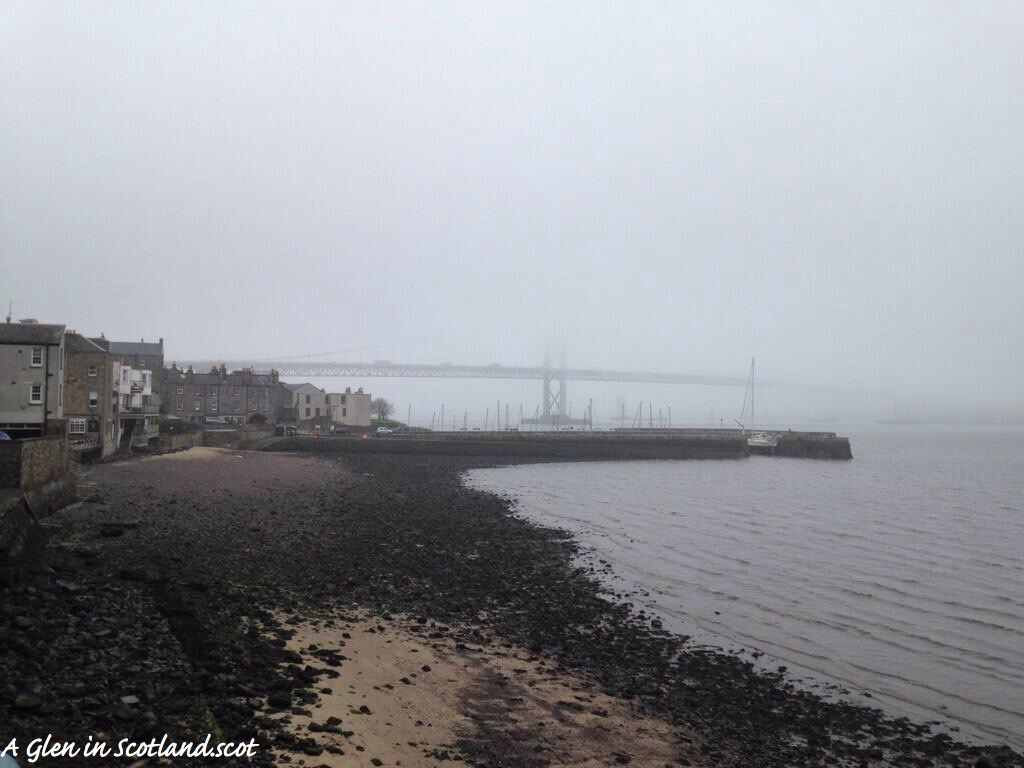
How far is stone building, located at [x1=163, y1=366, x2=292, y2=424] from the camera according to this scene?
6638 centimetres

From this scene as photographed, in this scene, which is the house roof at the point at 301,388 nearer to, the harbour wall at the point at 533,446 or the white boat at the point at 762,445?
the harbour wall at the point at 533,446

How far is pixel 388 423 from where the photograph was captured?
80.2 metres

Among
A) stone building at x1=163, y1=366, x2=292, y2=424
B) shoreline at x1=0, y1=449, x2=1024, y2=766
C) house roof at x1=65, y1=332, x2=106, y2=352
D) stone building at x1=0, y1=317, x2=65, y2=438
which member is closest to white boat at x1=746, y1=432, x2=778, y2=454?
stone building at x1=163, y1=366, x2=292, y2=424

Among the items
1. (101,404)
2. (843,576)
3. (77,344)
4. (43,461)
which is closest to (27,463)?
(43,461)

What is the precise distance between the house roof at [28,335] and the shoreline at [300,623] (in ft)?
26.6

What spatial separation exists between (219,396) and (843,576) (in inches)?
2335

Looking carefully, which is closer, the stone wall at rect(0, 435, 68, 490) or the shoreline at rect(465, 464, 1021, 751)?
the shoreline at rect(465, 464, 1021, 751)

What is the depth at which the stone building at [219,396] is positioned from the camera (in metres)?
66.4

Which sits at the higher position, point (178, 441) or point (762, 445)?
point (178, 441)

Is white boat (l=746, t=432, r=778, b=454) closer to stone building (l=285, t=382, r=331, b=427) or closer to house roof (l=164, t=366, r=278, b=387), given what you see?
stone building (l=285, t=382, r=331, b=427)

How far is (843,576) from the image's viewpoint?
18.2m

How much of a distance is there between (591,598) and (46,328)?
21.9 meters

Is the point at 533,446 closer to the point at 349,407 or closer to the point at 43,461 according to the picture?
the point at 349,407

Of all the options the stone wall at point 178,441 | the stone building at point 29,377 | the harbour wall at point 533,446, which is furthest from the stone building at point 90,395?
the harbour wall at point 533,446
